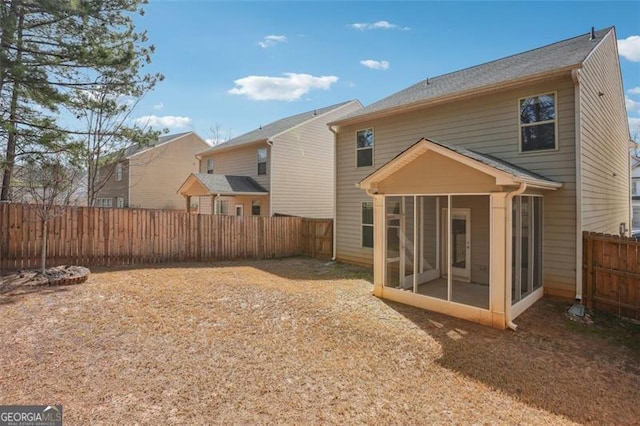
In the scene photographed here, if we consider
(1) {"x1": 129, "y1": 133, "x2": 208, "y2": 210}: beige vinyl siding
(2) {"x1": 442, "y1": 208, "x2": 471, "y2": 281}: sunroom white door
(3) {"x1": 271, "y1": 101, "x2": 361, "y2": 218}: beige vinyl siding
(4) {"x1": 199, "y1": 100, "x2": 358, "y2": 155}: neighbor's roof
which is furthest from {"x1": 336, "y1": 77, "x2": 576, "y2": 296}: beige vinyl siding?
(1) {"x1": 129, "y1": 133, "x2": 208, "y2": 210}: beige vinyl siding

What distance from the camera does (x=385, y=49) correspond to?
11648 mm

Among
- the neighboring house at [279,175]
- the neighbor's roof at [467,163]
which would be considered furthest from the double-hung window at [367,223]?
the neighboring house at [279,175]

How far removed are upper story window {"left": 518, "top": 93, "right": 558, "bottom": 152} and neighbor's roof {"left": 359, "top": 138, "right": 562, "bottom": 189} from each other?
2.60 ft

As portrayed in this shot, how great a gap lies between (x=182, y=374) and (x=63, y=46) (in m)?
10.1

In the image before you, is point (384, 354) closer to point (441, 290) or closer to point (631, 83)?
point (441, 290)

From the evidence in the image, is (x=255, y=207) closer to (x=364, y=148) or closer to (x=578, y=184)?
(x=364, y=148)

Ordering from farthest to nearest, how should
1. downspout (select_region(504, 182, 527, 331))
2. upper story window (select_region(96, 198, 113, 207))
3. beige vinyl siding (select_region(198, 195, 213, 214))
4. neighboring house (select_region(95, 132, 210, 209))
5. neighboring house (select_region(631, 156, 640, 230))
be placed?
neighboring house (select_region(631, 156, 640, 230)) → upper story window (select_region(96, 198, 113, 207)) → neighboring house (select_region(95, 132, 210, 209)) → beige vinyl siding (select_region(198, 195, 213, 214)) → downspout (select_region(504, 182, 527, 331))

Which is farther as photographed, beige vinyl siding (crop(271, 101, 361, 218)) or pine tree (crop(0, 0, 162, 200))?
beige vinyl siding (crop(271, 101, 361, 218))

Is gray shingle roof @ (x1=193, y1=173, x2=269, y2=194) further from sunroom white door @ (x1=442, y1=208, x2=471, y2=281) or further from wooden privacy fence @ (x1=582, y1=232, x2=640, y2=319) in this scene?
wooden privacy fence @ (x1=582, y1=232, x2=640, y2=319)

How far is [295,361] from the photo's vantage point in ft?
14.9

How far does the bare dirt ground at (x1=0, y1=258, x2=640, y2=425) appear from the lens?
3.51 m

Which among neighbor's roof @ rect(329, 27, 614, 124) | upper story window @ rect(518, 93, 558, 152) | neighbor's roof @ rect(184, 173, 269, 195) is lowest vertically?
neighbor's roof @ rect(184, 173, 269, 195)

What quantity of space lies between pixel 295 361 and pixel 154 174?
23.5m

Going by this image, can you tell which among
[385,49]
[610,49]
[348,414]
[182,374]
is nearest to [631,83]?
[610,49]
